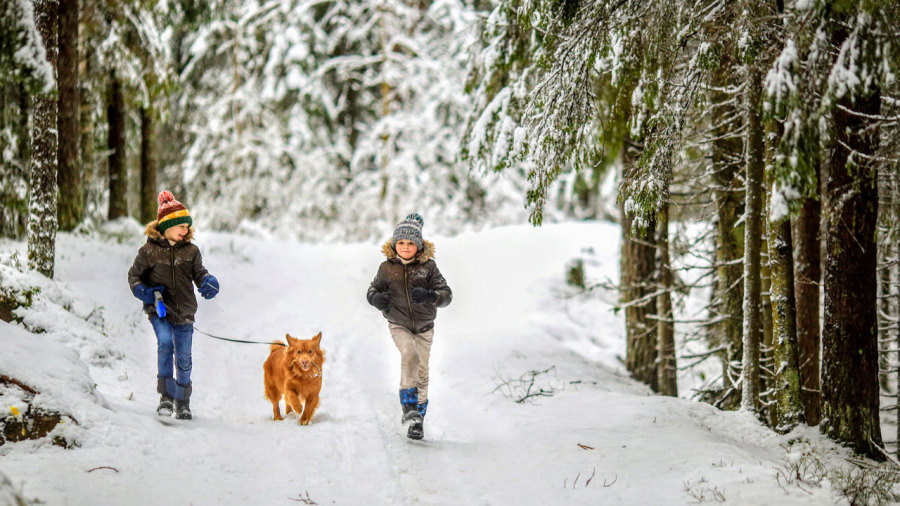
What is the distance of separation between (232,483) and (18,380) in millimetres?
1689

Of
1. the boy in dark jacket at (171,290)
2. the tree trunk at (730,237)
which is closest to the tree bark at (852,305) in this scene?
the tree trunk at (730,237)

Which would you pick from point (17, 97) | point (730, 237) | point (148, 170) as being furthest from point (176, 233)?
point (148, 170)

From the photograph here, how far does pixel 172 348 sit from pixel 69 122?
5479mm

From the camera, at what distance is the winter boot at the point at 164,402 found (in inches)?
223

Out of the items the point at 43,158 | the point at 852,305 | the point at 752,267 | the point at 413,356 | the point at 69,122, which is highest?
the point at 69,122

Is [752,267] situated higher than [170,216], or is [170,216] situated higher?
[170,216]

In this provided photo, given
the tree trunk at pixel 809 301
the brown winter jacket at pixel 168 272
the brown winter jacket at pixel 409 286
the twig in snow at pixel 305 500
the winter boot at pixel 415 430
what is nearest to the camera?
the twig in snow at pixel 305 500

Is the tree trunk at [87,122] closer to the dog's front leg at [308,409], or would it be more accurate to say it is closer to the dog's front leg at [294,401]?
the dog's front leg at [294,401]

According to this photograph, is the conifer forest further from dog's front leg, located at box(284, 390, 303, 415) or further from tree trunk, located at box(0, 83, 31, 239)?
dog's front leg, located at box(284, 390, 303, 415)

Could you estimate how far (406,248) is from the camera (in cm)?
608

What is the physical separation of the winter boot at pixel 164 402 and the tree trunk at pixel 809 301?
6496mm

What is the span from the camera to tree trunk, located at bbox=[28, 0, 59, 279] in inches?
263

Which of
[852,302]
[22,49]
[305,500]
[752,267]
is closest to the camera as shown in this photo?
[305,500]

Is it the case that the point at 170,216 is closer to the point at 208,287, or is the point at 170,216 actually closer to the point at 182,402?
the point at 208,287
